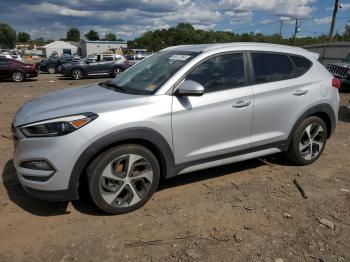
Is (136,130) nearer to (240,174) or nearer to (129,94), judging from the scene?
(129,94)

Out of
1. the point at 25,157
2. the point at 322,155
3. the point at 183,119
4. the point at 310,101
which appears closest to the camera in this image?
the point at 25,157

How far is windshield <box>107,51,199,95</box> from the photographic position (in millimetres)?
4043

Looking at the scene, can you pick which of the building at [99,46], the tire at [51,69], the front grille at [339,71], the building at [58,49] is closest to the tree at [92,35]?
the building at [58,49]

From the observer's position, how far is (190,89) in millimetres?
3758

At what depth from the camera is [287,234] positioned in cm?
350

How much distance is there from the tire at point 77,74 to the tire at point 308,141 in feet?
65.3

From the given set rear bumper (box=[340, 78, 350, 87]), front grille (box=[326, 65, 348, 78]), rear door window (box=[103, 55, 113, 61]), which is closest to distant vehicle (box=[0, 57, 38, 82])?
rear door window (box=[103, 55, 113, 61])

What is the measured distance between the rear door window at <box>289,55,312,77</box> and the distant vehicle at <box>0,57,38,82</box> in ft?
61.4

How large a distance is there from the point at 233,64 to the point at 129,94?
1.34 m

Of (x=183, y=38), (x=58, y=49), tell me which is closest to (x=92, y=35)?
(x=58, y=49)

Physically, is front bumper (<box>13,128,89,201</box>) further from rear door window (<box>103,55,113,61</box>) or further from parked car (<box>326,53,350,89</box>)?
rear door window (<box>103,55,113,61</box>)

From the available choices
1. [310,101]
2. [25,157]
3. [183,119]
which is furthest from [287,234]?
[25,157]

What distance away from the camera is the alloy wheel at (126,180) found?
3.63 m

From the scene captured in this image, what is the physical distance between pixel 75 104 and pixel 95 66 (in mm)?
20586
